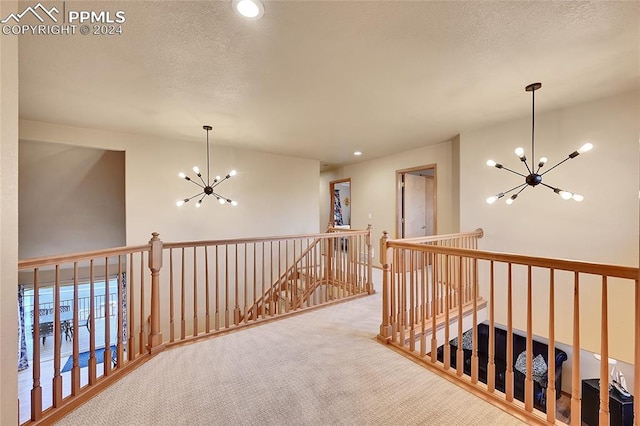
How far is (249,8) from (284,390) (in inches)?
96.9

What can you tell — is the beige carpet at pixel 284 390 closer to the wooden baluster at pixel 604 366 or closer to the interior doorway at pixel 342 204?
the wooden baluster at pixel 604 366

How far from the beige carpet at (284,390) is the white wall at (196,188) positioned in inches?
105

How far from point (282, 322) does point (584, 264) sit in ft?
8.61

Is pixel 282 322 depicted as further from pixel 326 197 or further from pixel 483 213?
pixel 326 197

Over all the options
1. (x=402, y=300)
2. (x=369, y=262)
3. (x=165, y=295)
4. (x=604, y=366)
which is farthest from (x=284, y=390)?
(x=165, y=295)

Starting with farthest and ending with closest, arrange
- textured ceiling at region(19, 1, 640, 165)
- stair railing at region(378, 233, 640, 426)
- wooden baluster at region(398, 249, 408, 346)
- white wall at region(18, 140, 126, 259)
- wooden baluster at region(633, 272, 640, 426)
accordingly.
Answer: white wall at region(18, 140, 126, 259) → wooden baluster at region(398, 249, 408, 346) → textured ceiling at region(19, 1, 640, 165) → stair railing at region(378, 233, 640, 426) → wooden baluster at region(633, 272, 640, 426)

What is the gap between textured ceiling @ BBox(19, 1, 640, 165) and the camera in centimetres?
169

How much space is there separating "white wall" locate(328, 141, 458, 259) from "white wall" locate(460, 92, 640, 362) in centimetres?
83

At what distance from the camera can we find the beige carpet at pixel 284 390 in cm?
162

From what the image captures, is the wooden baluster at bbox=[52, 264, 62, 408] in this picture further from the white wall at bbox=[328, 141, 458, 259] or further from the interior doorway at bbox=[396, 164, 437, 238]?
the interior doorway at bbox=[396, 164, 437, 238]

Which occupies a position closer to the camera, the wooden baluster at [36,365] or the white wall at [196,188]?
the wooden baluster at [36,365]

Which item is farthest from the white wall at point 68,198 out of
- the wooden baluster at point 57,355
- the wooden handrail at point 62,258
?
the wooden baluster at point 57,355

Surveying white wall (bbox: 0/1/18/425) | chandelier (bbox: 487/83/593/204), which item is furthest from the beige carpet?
chandelier (bbox: 487/83/593/204)

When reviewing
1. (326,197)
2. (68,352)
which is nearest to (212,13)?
(326,197)
